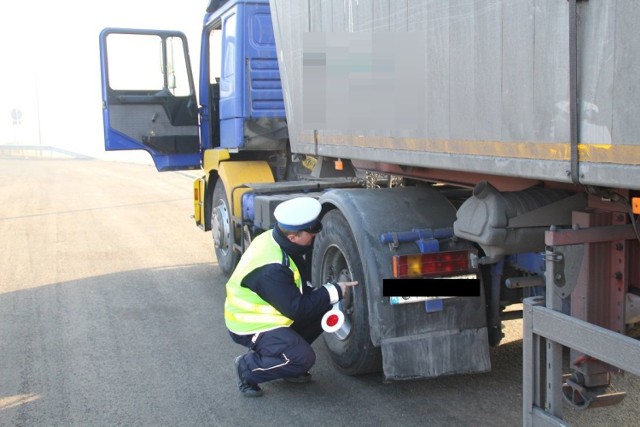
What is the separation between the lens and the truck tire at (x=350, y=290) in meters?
4.77

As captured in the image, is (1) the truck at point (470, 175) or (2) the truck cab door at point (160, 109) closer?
(1) the truck at point (470, 175)

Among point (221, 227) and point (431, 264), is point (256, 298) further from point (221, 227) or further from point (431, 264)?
point (221, 227)

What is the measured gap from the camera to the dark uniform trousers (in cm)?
473

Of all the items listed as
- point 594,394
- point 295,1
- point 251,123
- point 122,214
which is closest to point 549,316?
point 594,394

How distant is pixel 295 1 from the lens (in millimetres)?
5621

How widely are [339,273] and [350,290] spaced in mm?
286

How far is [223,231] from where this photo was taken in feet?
28.1

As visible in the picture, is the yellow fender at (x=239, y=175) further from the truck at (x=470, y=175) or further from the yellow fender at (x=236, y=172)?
the truck at (x=470, y=175)

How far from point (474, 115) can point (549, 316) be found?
98 centimetres

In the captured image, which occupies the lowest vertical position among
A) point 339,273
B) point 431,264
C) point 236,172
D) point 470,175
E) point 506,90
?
point 339,273

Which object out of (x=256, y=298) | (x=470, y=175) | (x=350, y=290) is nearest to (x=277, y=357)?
(x=256, y=298)

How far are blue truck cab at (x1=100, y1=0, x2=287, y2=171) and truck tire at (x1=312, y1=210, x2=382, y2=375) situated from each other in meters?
2.65

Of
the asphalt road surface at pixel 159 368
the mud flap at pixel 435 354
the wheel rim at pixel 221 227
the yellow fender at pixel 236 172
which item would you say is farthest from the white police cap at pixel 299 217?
the wheel rim at pixel 221 227

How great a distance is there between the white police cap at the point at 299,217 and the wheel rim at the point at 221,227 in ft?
12.5
